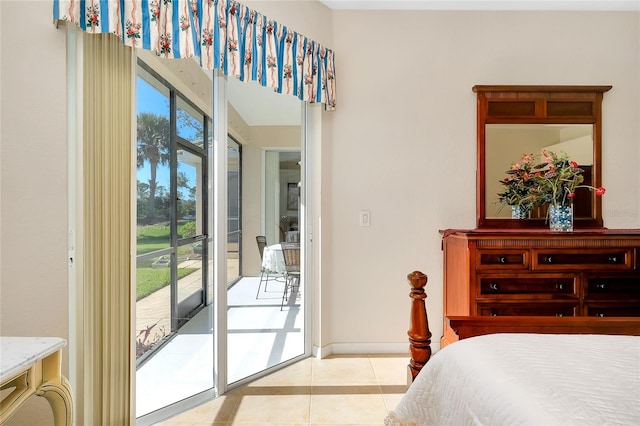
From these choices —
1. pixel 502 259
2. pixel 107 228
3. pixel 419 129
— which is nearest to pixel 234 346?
pixel 107 228

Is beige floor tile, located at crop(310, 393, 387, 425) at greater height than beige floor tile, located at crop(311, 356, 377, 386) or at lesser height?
lesser

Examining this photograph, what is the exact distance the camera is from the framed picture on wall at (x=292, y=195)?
9.47 ft

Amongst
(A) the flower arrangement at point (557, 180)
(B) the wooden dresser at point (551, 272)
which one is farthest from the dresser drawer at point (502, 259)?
(A) the flower arrangement at point (557, 180)

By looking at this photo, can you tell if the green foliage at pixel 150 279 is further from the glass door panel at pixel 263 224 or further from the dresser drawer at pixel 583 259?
the dresser drawer at pixel 583 259

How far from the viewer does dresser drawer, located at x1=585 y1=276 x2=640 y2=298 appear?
8.23ft

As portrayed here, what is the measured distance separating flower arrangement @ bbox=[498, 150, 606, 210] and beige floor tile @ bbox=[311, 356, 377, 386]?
1678 millimetres

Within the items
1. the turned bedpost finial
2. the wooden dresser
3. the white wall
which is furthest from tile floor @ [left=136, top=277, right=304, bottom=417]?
the turned bedpost finial

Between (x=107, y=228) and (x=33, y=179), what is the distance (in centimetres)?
34

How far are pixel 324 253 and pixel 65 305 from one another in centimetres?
175

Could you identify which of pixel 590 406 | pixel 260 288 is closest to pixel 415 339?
pixel 590 406

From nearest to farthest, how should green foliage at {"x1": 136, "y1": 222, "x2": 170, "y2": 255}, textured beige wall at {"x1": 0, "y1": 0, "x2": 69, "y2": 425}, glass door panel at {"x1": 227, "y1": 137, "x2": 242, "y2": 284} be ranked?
textured beige wall at {"x1": 0, "y1": 0, "x2": 69, "y2": 425}, green foliage at {"x1": 136, "y1": 222, "x2": 170, "y2": 255}, glass door panel at {"x1": 227, "y1": 137, "x2": 242, "y2": 284}

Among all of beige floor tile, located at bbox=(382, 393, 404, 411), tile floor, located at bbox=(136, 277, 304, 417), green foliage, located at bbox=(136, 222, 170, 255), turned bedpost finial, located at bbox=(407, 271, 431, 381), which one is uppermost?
green foliage, located at bbox=(136, 222, 170, 255)

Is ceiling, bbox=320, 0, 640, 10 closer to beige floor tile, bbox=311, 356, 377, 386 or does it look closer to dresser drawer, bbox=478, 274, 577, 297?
dresser drawer, bbox=478, 274, 577, 297

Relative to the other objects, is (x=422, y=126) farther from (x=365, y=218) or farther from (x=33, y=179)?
(x=33, y=179)
